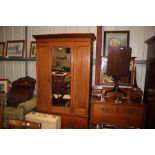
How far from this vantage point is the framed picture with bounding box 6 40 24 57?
3.33 m

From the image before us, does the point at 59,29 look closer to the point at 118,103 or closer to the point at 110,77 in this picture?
the point at 110,77

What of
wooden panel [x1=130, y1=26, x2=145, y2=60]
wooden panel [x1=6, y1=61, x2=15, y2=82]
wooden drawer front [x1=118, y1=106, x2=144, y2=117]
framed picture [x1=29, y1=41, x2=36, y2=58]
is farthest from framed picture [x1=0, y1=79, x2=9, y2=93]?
wooden panel [x1=130, y1=26, x2=145, y2=60]

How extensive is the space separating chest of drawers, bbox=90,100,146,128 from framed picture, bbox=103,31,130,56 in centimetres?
115

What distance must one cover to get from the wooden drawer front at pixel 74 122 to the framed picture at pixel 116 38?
1.47 meters

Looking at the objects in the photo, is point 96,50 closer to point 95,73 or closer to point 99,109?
point 95,73

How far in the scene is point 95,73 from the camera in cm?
291

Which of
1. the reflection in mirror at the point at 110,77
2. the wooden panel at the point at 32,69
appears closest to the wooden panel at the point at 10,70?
the wooden panel at the point at 32,69

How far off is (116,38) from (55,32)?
1.29 metres

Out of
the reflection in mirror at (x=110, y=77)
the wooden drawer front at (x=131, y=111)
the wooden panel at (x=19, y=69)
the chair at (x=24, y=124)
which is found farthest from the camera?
the wooden panel at (x=19, y=69)

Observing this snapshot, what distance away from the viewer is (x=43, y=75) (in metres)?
2.63

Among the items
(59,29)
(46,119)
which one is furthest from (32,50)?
(46,119)

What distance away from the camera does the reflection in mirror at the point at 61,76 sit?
2.49 meters

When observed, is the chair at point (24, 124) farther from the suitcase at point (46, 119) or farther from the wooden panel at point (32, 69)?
the wooden panel at point (32, 69)
